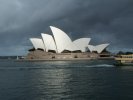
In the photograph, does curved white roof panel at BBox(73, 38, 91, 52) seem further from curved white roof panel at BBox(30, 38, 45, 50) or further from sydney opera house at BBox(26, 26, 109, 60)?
curved white roof panel at BBox(30, 38, 45, 50)

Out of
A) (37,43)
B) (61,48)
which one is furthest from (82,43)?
(37,43)

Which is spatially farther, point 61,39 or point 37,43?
point 37,43

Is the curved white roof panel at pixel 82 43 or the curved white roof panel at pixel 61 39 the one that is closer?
the curved white roof panel at pixel 61 39

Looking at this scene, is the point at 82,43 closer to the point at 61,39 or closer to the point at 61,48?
the point at 61,48

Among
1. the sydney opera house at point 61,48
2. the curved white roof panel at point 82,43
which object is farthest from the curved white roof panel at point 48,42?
the curved white roof panel at point 82,43

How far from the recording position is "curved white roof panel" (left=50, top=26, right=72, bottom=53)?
5488 inches

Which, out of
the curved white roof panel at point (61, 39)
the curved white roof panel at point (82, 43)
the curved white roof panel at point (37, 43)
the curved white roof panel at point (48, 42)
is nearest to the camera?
the curved white roof panel at point (61, 39)

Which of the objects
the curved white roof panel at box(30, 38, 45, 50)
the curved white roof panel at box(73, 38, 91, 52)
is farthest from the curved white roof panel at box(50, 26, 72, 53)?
the curved white roof panel at box(30, 38, 45, 50)

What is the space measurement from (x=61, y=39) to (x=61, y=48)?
1664cm

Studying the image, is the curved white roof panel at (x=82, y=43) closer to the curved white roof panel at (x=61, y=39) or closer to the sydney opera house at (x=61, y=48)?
the sydney opera house at (x=61, y=48)

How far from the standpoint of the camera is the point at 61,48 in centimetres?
16338

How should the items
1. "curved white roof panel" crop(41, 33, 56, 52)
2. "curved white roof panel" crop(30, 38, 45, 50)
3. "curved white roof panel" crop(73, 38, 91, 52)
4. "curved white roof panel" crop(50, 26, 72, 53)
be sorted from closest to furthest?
1. "curved white roof panel" crop(50, 26, 72, 53)
2. "curved white roof panel" crop(41, 33, 56, 52)
3. "curved white roof panel" crop(30, 38, 45, 50)
4. "curved white roof panel" crop(73, 38, 91, 52)

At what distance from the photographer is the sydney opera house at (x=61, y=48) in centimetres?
14675

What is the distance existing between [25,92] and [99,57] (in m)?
160
